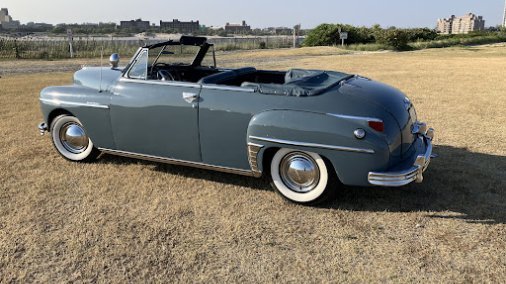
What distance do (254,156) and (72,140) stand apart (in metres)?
2.44

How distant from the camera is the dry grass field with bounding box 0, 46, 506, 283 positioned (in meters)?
3.09

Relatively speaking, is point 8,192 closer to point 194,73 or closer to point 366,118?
point 194,73

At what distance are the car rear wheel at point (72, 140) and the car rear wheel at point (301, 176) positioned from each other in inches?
90.5

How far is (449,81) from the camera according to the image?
1274 cm

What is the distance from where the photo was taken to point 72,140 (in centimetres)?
528

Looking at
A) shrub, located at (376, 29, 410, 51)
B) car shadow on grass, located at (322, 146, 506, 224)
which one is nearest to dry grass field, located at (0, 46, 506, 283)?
car shadow on grass, located at (322, 146, 506, 224)

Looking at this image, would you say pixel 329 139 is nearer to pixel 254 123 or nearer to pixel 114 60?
pixel 254 123

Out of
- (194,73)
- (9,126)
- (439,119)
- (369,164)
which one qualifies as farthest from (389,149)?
(9,126)

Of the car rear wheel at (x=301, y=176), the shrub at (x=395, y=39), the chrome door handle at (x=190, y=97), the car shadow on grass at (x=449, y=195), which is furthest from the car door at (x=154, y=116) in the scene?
the shrub at (x=395, y=39)

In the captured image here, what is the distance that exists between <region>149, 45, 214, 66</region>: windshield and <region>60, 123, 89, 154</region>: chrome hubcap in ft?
3.93

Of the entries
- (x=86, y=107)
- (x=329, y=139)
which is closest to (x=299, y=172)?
(x=329, y=139)

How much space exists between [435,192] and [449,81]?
30.9 ft

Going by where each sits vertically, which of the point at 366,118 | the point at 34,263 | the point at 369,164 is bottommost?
the point at 34,263

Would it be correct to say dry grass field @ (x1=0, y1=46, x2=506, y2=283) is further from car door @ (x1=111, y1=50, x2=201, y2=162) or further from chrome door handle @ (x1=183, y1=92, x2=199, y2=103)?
chrome door handle @ (x1=183, y1=92, x2=199, y2=103)
